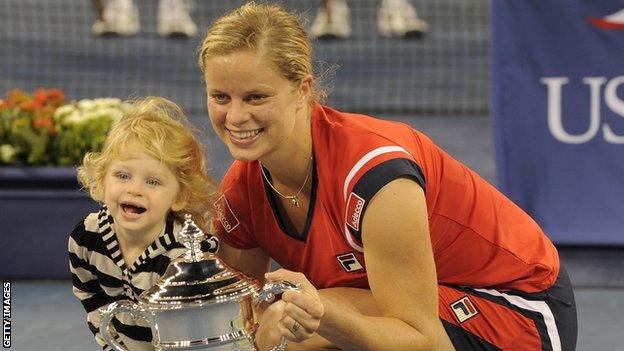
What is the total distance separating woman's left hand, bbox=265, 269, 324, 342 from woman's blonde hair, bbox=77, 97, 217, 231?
597 millimetres

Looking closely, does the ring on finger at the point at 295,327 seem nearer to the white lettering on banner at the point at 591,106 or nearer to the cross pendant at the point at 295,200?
the cross pendant at the point at 295,200

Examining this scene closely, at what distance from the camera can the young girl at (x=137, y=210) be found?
2.61 meters

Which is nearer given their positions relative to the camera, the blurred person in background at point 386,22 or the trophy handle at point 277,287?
the trophy handle at point 277,287

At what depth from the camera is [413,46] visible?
816cm

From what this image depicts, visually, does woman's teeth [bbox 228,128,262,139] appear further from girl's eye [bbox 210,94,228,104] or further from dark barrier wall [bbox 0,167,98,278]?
dark barrier wall [bbox 0,167,98,278]

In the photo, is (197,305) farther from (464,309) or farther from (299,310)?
(464,309)

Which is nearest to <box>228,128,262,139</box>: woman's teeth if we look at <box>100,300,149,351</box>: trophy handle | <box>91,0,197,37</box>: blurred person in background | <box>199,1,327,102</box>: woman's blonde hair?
<box>199,1,327,102</box>: woman's blonde hair

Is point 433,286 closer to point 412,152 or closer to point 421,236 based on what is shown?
point 421,236

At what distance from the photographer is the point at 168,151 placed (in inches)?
104

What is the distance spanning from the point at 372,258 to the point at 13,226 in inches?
85.0

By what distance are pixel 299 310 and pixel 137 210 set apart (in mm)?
671

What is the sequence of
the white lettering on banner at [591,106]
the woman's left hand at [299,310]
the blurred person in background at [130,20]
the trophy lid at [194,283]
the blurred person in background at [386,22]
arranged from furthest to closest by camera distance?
the blurred person in background at [130,20] < the blurred person in background at [386,22] < the white lettering on banner at [591,106] < the trophy lid at [194,283] < the woman's left hand at [299,310]

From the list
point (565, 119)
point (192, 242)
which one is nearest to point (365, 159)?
point (192, 242)

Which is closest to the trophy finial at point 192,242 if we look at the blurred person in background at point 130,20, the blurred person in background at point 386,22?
the blurred person in background at point 386,22
